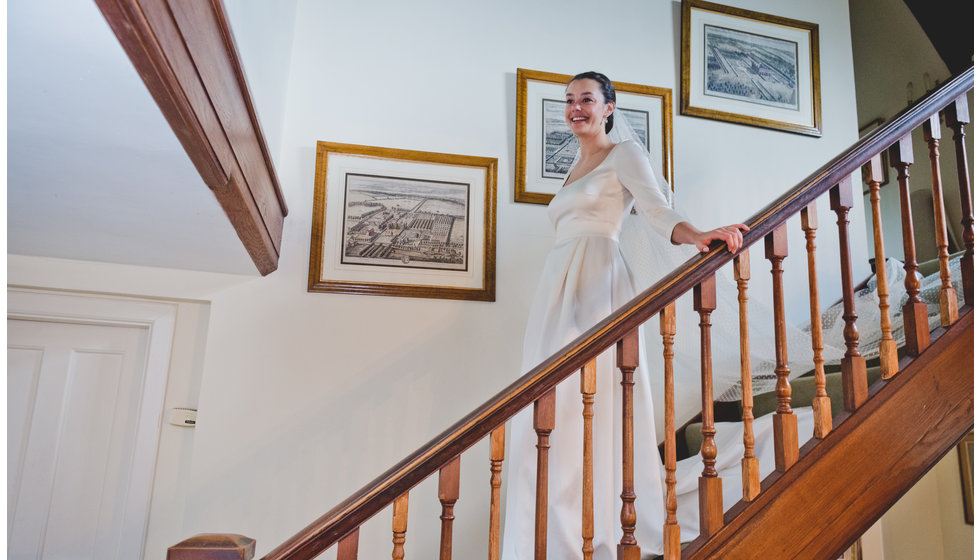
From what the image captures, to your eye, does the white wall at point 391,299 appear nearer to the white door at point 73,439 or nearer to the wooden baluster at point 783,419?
the white door at point 73,439

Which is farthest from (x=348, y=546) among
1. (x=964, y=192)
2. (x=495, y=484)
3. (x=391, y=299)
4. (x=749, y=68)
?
(x=749, y=68)

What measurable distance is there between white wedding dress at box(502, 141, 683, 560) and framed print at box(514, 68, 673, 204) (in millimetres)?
923

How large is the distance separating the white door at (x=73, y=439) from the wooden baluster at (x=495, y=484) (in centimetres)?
183

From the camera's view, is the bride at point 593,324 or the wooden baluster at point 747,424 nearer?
the wooden baluster at point 747,424

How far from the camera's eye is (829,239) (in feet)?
11.4

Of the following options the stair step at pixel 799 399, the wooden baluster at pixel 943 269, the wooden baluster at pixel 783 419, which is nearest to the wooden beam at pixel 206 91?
the wooden baluster at pixel 783 419

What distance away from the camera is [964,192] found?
2111mm

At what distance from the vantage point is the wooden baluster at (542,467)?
5.35 feet

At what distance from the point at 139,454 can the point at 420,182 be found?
1590 mm

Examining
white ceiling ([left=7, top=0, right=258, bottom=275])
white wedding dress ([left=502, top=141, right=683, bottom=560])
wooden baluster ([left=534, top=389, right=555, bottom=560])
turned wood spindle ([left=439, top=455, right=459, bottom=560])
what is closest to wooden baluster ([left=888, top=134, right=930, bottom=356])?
white wedding dress ([left=502, top=141, right=683, bottom=560])

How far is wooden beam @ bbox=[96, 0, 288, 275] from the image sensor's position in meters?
1.21

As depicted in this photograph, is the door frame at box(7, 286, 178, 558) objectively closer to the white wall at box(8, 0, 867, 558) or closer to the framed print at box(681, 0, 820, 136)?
the white wall at box(8, 0, 867, 558)

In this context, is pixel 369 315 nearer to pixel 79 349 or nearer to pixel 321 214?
pixel 321 214

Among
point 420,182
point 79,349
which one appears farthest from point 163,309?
point 420,182
